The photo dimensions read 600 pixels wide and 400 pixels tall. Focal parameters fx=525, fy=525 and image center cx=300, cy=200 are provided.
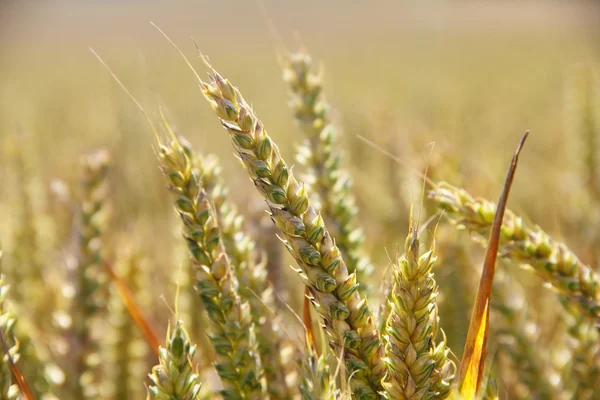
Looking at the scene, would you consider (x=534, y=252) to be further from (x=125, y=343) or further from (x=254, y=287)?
(x=125, y=343)

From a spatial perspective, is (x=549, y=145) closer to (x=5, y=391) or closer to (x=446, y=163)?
(x=446, y=163)

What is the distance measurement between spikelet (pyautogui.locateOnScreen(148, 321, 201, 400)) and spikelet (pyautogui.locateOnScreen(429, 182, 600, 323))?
0.32m

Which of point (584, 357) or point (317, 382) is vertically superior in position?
point (317, 382)

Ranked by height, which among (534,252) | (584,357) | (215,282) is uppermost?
(215,282)

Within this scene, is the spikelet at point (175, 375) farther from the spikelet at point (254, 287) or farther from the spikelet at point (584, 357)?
the spikelet at point (584, 357)

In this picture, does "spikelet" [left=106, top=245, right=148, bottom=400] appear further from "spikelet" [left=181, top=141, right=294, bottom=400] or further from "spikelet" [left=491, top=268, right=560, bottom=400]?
"spikelet" [left=491, top=268, right=560, bottom=400]

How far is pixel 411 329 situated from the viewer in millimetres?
443

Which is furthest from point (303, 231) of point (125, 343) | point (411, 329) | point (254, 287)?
point (125, 343)

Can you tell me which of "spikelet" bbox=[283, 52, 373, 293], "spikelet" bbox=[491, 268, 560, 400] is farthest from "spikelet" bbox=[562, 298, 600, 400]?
"spikelet" bbox=[283, 52, 373, 293]

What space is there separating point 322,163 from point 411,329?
36 centimetres

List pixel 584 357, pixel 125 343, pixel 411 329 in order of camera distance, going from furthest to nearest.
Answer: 1. pixel 125 343
2. pixel 584 357
3. pixel 411 329

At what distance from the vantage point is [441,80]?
5.98 meters

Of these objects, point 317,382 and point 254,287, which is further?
A: point 254,287

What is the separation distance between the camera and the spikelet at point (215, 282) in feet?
1.68
